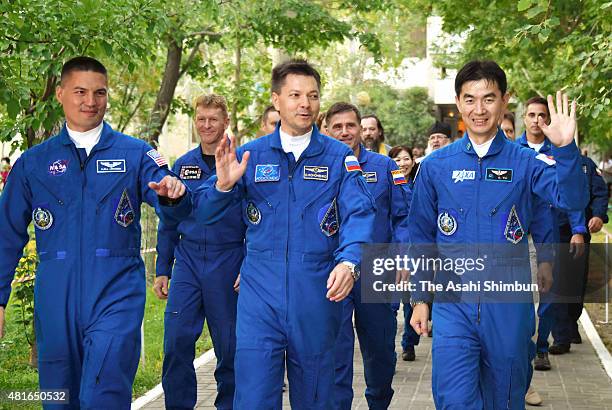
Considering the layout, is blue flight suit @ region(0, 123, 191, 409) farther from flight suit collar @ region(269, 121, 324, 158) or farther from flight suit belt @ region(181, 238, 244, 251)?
flight suit belt @ region(181, 238, 244, 251)

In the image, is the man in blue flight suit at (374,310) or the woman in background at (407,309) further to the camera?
the woman in background at (407,309)

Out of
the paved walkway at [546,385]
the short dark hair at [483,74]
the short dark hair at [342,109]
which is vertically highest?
the short dark hair at [342,109]

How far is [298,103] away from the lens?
6.17 m

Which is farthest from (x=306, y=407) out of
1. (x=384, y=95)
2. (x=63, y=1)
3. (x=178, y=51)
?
(x=384, y=95)

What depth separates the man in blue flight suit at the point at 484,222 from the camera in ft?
18.7

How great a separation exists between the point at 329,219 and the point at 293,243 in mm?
274

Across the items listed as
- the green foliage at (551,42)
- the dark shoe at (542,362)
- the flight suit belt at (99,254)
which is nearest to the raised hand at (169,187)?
the flight suit belt at (99,254)

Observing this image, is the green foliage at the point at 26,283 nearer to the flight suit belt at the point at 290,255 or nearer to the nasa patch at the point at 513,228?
the flight suit belt at the point at 290,255

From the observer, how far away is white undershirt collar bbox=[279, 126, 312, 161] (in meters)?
6.12

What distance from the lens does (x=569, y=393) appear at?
30.9 ft

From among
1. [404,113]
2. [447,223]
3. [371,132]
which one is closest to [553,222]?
[371,132]

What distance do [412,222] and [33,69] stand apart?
11.9ft

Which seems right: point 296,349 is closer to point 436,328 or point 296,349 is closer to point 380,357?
point 436,328

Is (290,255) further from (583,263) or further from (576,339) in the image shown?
(576,339)
